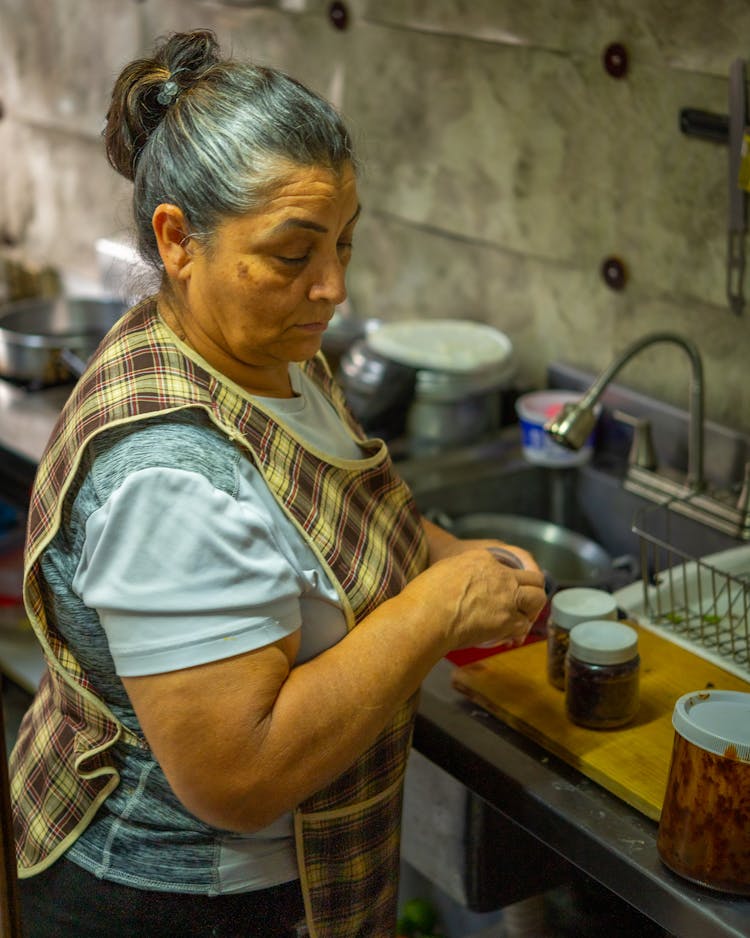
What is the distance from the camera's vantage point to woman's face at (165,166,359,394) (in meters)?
1.13

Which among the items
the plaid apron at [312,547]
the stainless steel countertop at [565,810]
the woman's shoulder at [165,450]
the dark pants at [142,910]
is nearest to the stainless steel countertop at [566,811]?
the stainless steel countertop at [565,810]

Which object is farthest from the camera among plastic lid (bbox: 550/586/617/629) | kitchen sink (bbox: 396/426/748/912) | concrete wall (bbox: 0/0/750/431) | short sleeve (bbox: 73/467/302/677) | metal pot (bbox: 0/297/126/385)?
metal pot (bbox: 0/297/126/385)

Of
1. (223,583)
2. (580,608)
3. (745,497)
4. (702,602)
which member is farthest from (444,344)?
(223,583)

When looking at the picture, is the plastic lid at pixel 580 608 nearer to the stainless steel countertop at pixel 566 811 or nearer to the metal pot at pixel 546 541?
the stainless steel countertop at pixel 566 811

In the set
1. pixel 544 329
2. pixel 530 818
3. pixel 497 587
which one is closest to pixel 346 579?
pixel 497 587

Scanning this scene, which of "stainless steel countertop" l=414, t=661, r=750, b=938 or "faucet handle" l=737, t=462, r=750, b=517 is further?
"faucet handle" l=737, t=462, r=750, b=517

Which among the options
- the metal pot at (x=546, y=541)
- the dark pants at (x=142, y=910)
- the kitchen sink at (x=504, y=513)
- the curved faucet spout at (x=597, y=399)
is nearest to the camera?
the dark pants at (x=142, y=910)

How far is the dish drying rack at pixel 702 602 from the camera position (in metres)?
1.61

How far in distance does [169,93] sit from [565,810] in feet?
2.84

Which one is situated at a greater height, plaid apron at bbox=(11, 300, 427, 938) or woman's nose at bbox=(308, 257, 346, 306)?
woman's nose at bbox=(308, 257, 346, 306)

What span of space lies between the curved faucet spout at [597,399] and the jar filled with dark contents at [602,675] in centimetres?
46

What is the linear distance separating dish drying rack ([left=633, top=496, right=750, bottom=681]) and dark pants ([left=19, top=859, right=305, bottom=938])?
63 cm

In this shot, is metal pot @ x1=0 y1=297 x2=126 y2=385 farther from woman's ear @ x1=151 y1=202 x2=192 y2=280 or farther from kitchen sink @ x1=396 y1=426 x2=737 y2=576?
woman's ear @ x1=151 y1=202 x2=192 y2=280

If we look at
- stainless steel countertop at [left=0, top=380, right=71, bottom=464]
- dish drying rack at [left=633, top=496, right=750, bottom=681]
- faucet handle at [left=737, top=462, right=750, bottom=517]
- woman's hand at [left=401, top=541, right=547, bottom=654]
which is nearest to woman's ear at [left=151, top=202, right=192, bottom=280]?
woman's hand at [left=401, top=541, right=547, bottom=654]
